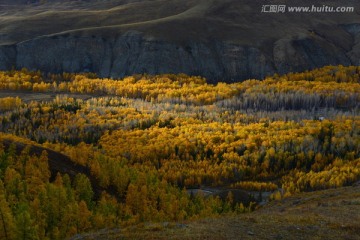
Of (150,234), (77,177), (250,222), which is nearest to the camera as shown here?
(150,234)

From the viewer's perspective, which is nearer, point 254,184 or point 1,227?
point 1,227

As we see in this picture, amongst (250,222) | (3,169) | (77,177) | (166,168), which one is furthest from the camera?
(166,168)

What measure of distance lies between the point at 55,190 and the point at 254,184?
10392 centimetres

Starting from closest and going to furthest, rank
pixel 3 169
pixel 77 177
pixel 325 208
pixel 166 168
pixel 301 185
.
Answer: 1. pixel 325 208
2. pixel 3 169
3. pixel 77 177
4. pixel 301 185
5. pixel 166 168

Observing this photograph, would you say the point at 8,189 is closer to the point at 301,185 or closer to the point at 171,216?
the point at 171,216

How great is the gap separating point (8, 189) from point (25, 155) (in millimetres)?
21019

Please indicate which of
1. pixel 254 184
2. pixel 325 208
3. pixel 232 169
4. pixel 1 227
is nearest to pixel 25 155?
pixel 1 227

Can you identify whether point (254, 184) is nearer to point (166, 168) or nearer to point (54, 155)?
point (166, 168)

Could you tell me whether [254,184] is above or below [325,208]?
below

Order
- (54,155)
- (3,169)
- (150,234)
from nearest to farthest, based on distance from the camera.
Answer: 1. (150,234)
2. (3,169)
3. (54,155)

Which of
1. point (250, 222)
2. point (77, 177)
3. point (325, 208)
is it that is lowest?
point (77, 177)

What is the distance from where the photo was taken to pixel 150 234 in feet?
138

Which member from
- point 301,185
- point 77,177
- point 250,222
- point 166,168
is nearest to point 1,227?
point 250,222

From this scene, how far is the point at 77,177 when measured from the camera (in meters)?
96.2
